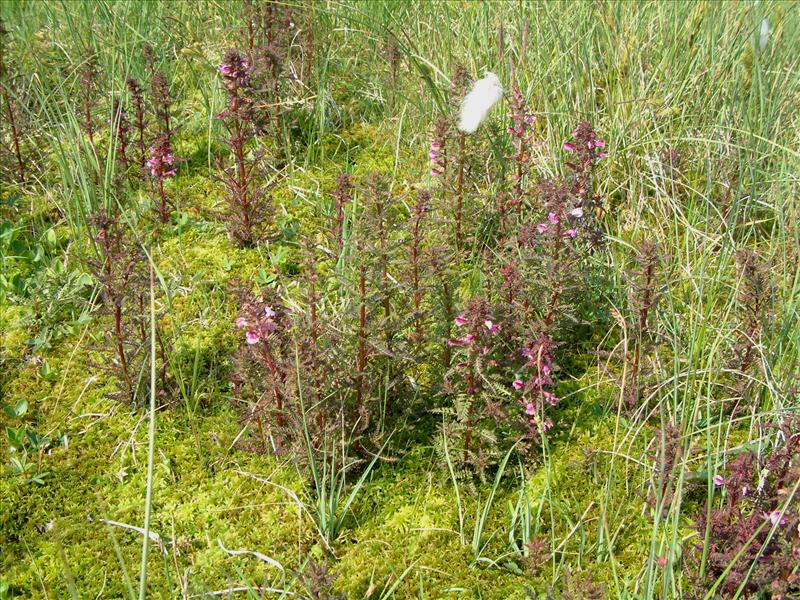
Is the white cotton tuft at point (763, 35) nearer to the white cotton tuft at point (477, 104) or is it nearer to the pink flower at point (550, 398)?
the white cotton tuft at point (477, 104)

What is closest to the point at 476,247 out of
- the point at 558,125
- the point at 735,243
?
the point at 558,125

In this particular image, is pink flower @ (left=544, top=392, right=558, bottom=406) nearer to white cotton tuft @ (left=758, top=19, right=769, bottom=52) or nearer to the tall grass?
the tall grass

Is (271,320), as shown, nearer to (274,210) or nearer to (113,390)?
(113,390)

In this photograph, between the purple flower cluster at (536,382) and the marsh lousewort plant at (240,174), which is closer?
the purple flower cluster at (536,382)

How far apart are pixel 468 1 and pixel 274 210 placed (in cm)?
239

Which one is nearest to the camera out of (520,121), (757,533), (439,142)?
(757,533)

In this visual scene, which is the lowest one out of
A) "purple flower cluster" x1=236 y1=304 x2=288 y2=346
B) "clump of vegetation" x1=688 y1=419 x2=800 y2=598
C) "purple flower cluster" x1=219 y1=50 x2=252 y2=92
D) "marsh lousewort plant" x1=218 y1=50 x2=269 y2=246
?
"clump of vegetation" x1=688 y1=419 x2=800 y2=598

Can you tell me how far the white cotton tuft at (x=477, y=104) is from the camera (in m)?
3.74

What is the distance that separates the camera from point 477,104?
3771 mm

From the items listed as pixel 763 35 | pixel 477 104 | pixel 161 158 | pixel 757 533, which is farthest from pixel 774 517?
pixel 161 158

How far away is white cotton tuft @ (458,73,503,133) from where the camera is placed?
3.74 m

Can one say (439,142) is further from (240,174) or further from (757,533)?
(757,533)

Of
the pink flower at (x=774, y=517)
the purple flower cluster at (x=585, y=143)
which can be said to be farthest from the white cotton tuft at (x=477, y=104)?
the pink flower at (x=774, y=517)

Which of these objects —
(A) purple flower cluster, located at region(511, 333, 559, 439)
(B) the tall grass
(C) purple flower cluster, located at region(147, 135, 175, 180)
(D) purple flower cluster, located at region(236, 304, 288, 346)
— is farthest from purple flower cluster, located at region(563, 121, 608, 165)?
(C) purple flower cluster, located at region(147, 135, 175, 180)
